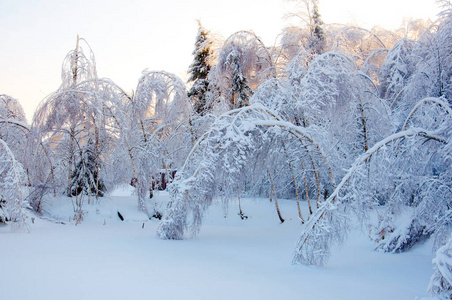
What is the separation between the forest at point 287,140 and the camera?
227 inches

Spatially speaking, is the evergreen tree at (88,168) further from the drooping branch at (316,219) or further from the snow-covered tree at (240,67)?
the drooping branch at (316,219)

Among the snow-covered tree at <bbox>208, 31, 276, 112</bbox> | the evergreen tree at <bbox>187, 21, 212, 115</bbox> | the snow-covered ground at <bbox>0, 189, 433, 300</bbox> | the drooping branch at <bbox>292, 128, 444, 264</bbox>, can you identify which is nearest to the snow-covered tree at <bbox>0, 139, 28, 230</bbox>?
the snow-covered ground at <bbox>0, 189, 433, 300</bbox>

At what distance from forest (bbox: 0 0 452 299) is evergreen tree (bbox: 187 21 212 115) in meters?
1.43

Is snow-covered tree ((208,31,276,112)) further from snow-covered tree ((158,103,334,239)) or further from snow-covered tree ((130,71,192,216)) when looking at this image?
snow-covered tree ((158,103,334,239))

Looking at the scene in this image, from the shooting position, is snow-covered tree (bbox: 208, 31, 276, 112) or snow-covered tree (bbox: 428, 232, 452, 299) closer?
snow-covered tree (bbox: 428, 232, 452, 299)

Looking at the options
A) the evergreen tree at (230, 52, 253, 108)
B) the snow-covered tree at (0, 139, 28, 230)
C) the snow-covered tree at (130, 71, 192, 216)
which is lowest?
the snow-covered tree at (0, 139, 28, 230)

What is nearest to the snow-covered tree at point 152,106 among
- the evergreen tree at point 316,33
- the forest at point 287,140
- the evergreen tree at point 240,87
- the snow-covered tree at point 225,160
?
the forest at point 287,140

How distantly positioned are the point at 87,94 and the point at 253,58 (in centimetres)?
637

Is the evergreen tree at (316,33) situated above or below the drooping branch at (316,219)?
above

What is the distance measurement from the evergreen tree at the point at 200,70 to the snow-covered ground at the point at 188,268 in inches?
374

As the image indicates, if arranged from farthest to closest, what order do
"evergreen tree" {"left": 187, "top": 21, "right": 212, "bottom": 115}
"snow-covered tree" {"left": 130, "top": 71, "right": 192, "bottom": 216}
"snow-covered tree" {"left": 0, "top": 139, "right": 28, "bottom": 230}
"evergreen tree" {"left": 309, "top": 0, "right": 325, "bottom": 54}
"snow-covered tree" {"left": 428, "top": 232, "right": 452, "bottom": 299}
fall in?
1. "evergreen tree" {"left": 187, "top": 21, "right": 212, "bottom": 115}
2. "evergreen tree" {"left": 309, "top": 0, "right": 325, "bottom": 54}
3. "snow-covered tree" {"left": 130, "top": 71, "right": 192, "bottom": 216}
4. "snow-covered tree" {"left": 0, "top": 139, "right": 28, "bottom": 230}
5. "snow-covered tree" {"left": 428, "top": 232, "right": 452, "bottom": 299}

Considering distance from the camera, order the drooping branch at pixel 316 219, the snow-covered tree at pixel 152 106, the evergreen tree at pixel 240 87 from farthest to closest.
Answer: the evergreen tree at pixel 240 87, the snow-covered tree at pixel 152 106, the drooping branch at pixel 316 219

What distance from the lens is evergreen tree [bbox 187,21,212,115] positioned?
1741 cm

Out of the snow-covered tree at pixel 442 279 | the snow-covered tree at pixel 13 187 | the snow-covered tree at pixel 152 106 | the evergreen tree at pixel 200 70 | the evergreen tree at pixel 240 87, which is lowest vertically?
the snow-covered tree at pixel 442 279
